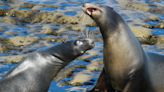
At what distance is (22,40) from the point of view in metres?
11.2

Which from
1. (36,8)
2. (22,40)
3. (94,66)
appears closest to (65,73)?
(94,66)

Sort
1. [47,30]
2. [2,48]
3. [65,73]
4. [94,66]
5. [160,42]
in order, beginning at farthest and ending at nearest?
[47,30] → [160,42] → [2,48] → [94,66] → [65,73]

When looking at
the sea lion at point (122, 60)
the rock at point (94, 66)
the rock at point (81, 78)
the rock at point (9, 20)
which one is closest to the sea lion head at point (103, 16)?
the sea lion at point (122, 60)

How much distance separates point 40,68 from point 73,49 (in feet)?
1.98

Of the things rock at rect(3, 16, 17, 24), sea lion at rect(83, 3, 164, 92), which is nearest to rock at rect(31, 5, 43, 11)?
rock at rect(3, 16, 17, 24)

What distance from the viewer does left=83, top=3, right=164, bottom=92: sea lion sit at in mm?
6824

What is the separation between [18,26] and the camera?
42.5 ft

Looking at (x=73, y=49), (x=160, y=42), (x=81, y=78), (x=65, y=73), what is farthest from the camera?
(x=160, y=42)

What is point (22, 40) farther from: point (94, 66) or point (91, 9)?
point (91, 9)

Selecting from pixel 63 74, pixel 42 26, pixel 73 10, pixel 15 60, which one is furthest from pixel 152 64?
pixel 73 10

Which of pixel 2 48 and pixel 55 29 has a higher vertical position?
pixel 2 48

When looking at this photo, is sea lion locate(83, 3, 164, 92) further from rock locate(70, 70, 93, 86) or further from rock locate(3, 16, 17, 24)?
rock locate(3, 16, 17, 24)

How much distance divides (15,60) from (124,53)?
10.4ft

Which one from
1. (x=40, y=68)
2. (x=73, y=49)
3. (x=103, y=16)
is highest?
(x=103, y=16)
